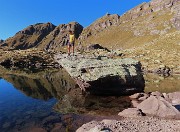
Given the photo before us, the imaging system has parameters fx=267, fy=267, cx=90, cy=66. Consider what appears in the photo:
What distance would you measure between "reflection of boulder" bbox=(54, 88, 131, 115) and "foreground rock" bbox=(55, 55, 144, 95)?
1265 millimetres

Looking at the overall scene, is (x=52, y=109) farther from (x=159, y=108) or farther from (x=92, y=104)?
(x=159, y=108)

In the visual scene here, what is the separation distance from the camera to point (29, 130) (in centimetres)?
2156

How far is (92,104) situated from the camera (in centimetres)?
2994

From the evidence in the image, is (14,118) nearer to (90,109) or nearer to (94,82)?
(90,109)

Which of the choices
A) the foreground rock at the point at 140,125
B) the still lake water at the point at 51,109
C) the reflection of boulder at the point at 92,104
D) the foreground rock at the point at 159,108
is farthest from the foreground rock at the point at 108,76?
the foreground rock at the point at 140,125

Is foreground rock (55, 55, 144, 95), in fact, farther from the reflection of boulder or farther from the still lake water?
the still lake water

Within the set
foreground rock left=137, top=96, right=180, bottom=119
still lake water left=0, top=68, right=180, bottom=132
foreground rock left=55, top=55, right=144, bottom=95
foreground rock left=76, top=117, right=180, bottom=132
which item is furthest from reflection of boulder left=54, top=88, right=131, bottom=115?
foreground rock left=76, top=117, right=180, bottom=132

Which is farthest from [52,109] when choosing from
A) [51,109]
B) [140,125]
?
[140,125]

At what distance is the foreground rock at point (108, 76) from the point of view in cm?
3350

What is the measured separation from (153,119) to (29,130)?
10.3 metres

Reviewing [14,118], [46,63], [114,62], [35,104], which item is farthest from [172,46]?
[14,118]

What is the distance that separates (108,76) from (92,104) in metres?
5.04

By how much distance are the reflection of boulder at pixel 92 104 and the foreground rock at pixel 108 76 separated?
1265 mm

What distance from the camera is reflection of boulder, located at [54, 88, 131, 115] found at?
27062 mm
